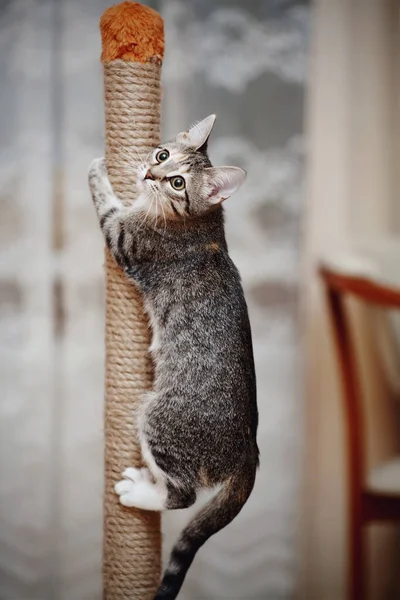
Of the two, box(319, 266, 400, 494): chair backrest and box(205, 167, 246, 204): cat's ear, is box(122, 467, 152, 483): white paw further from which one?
box(319, 266, 400, 494): chair backrest

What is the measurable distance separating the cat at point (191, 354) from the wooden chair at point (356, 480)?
0.83m

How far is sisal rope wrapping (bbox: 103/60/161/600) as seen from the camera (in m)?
0.69

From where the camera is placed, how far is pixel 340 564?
1.72 metres

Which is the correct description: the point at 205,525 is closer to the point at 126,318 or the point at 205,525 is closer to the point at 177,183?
the point at 126,318

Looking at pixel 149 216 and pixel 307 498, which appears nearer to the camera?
pixel 149 216

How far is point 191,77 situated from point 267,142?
0.22 metres

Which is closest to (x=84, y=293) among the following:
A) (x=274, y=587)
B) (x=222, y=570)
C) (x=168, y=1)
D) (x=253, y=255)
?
(x=253, y=255)

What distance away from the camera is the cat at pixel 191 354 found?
2.12 ft

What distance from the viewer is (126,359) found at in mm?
731

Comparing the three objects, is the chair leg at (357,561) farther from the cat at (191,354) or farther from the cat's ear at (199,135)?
the cat's ear at (199,135)

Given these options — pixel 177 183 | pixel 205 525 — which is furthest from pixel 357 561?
pixel 177 183

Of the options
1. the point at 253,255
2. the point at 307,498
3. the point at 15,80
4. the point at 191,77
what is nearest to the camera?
the point at 15,80

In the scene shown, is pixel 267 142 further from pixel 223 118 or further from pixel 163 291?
pixel 163 291

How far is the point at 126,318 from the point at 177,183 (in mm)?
159
